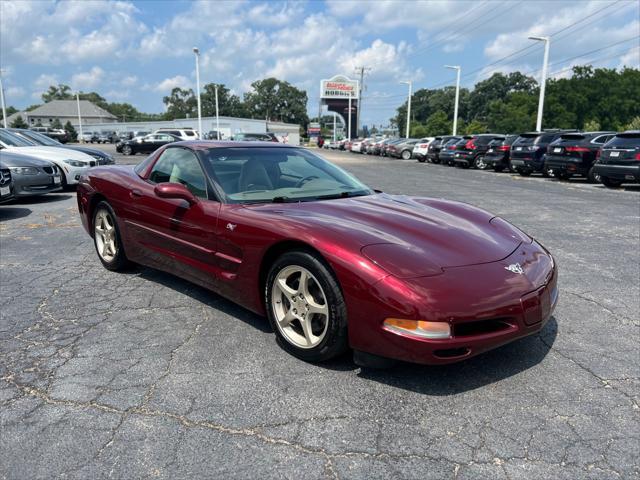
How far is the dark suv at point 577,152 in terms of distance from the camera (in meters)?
15.2

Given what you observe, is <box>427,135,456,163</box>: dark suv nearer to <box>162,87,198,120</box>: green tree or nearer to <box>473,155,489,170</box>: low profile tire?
<box>473,155,489,170</box>: low profile tire

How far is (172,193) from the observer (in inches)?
143

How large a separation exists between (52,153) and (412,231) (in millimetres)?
10745

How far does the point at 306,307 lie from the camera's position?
2.95 meters

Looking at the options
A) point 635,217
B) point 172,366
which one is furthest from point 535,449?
point 635,217

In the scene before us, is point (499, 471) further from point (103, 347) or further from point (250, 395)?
point (103, 347)

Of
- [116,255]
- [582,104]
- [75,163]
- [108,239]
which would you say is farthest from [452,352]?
[582,104]

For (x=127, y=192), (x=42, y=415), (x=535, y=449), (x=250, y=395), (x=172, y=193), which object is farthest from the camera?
(x=127, y=192)

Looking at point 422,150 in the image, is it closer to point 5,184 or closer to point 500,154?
point 500,154

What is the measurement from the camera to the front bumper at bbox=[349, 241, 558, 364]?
250 cm

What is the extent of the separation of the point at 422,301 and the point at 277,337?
109 cm

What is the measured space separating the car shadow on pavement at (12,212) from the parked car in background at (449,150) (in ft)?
63.1

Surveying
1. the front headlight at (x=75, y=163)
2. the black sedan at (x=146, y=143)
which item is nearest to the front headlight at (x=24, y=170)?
the front headlight at (x=75, y=163)

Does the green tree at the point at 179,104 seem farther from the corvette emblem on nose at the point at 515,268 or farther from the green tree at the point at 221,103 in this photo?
the corvette emblem on nose at the point at 515,268
